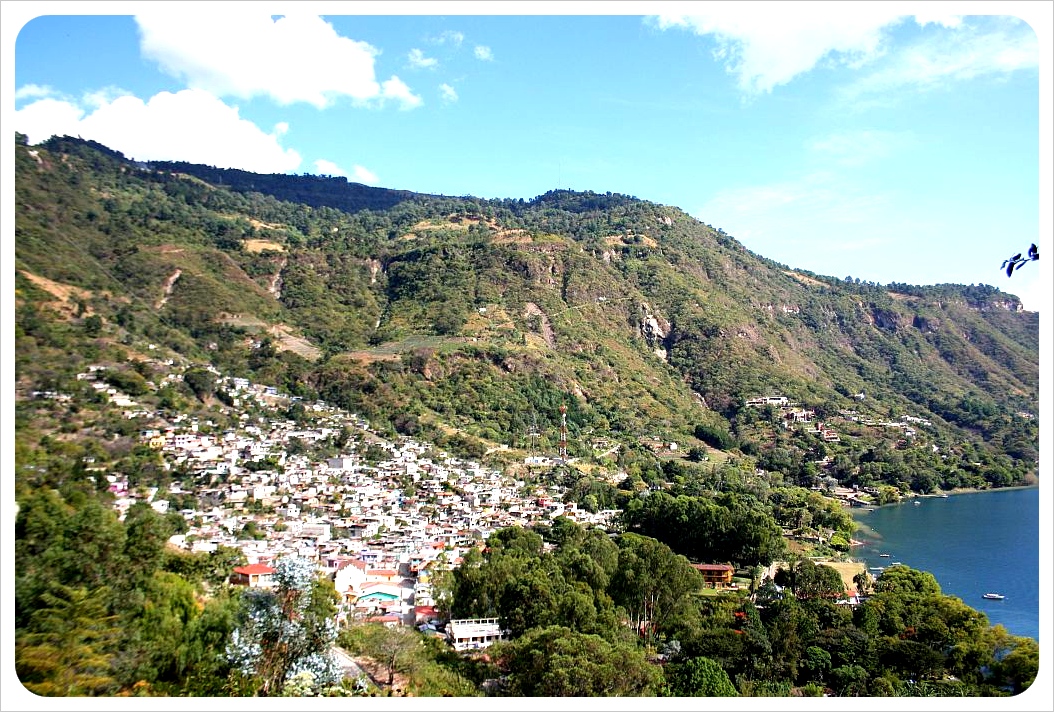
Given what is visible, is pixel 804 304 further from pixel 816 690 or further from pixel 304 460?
pixel 816 690

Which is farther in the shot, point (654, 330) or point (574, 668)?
point (654, 330)

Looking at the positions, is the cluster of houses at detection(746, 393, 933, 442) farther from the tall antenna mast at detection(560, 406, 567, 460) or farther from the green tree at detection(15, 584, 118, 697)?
the green tree at detection(15, 584, 118, 697)

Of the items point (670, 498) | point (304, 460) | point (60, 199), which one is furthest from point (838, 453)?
point (60, 199)

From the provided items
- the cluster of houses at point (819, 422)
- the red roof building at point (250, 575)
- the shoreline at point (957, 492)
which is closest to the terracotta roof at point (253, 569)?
the red roof building at point (250, 575)

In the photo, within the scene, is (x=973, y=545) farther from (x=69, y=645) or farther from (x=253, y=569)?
(x=69, y=645)

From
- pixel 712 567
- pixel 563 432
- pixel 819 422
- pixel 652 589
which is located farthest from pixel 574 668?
pixel 819 422
